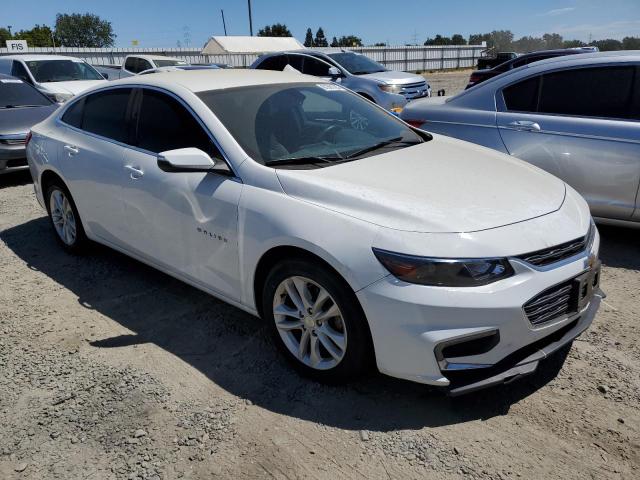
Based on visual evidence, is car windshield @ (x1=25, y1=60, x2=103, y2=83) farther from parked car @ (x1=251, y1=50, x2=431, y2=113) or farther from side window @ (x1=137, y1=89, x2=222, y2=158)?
side window @ (x1=137, y1=89, x2=222, y2=158)

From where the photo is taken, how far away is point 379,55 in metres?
38.8

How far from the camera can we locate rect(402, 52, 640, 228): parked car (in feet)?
14.5

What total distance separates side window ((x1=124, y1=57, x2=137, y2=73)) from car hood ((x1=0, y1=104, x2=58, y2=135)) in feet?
35.8

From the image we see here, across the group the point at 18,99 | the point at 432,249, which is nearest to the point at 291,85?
the point at 432,249

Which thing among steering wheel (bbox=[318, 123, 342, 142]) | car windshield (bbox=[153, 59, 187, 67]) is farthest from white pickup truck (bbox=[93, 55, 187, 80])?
steering wheel (bbox=[318, 123, 342, 142])

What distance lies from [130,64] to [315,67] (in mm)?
9016

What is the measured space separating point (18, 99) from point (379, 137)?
7.61 meters

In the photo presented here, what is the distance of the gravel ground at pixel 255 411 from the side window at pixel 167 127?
3.89 ft

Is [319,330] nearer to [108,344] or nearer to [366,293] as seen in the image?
[366,293]

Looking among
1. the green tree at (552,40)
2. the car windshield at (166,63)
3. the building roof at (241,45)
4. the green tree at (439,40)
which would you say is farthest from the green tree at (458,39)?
the car windshield at (166,63)

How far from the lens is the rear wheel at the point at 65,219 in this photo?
472 centimetres

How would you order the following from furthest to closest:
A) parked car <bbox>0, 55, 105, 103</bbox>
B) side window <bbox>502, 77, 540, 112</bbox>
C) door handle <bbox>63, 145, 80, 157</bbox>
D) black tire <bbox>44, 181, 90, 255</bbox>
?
parked car <bbox>0, 55, 105, 103</bbox> < side window <bbox>502, 77, 540, 112</bbox> < black tire <bbox>44, 181, 90, 255</bbox> < door handle <bbox>63, 145, 80, 157</bbox>

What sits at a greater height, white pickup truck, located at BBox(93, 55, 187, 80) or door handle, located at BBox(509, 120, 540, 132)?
white pickup truck, located at BBox(93, 55, 187, 80)

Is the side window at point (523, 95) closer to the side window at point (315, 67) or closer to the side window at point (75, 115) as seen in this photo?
the side window at point (75, 115)
